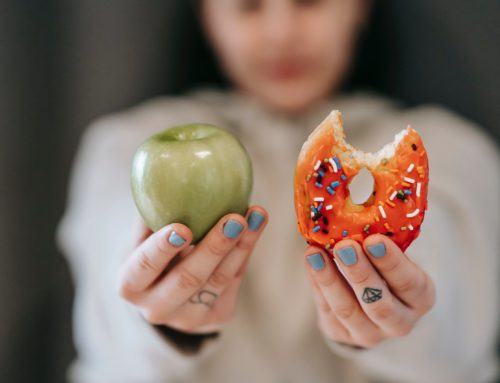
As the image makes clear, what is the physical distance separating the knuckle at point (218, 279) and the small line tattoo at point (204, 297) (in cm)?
2

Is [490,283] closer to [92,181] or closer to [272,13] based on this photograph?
[272,13]

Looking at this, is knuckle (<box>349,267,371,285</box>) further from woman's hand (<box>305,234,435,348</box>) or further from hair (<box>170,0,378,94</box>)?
hair (<box>170,0,378,94</box>)

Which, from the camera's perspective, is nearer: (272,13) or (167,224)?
(167,224)

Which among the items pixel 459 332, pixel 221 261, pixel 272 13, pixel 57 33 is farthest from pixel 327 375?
pixel 57 33

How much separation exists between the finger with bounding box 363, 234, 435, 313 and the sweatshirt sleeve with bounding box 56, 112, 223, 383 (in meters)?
0.29

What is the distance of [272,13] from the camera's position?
39.3 inches

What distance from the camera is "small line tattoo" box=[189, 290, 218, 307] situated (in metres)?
0.66

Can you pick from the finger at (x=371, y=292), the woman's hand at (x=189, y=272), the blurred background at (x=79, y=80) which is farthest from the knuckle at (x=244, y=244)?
the blurred background at (x=79, y=80)

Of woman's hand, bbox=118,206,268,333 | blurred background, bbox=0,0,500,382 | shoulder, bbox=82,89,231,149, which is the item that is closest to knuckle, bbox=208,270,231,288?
woman's hand, bbox=118,206,268,333

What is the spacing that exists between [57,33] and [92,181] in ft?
1.28

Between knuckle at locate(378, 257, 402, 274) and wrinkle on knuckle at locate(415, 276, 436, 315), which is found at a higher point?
knuckle at locate(378, 257, 402, 274)

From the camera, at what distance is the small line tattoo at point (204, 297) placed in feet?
2.15

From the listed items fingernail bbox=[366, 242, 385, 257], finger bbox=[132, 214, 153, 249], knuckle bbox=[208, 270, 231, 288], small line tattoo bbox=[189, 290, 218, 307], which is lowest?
small line tattoo bbox=[189, 290, 218, 307]

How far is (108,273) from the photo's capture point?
912mm
